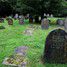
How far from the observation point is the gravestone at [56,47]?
9912 mm

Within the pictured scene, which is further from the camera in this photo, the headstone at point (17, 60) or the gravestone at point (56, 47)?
the gravestone at point (56, 47)

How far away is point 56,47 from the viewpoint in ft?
32.8

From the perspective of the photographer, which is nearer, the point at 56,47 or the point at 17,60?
the point at 17,60

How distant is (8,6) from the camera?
4184 cm

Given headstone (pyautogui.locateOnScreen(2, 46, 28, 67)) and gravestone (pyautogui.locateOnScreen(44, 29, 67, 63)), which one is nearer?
headstone (pyautogui.locateOnScreen(2, 46, 28, 67))

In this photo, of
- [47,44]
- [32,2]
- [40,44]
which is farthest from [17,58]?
[32,2]

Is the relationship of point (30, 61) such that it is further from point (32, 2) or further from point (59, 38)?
point (32, 2)

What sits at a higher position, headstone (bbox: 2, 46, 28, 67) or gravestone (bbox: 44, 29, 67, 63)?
gravestone (bbox: 44, 29, 67, 63)

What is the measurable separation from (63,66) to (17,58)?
6.46 feet

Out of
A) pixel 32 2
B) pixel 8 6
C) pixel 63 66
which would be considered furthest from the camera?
pixel 8 6

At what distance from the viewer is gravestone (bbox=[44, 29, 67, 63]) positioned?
991cm

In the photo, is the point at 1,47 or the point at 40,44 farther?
the point at 40,44

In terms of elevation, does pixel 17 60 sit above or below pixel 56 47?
below

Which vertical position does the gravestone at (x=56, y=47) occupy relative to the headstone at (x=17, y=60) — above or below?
above
